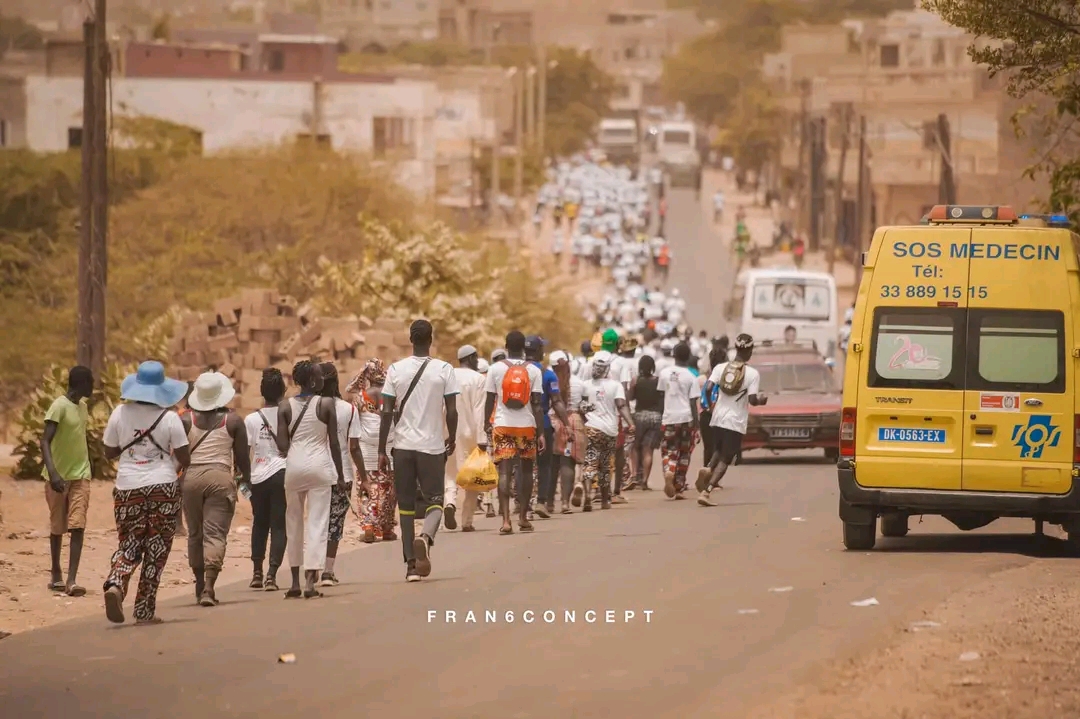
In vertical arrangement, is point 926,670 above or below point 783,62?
below

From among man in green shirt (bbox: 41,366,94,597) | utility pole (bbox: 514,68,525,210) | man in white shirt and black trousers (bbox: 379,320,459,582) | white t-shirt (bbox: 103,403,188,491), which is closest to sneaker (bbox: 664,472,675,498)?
man in white shirt and black trousers (bbox: 379,320,459,582)

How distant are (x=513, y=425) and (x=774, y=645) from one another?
21.5 ft

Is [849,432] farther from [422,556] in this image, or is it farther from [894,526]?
[422,556]

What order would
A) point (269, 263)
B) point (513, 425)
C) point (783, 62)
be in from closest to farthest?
point (513, 425), point (269, 263), point (783, 62)

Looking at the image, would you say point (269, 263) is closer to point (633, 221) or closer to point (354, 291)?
point (354, 291)

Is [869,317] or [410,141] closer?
[869,317]

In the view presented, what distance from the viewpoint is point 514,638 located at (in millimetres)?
11508

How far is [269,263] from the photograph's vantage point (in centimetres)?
4547

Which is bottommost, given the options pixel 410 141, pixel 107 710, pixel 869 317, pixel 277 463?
pixel 107 710

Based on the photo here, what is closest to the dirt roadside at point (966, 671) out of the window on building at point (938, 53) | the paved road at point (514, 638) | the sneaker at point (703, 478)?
the paved road at point (514, 638)

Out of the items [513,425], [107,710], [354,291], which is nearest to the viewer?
[107,710]

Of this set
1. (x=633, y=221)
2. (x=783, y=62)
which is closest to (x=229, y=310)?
(x=633, y=221)

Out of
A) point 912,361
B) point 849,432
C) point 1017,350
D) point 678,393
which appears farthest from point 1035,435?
point 678,393

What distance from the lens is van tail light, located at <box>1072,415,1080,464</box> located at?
14.9 m
